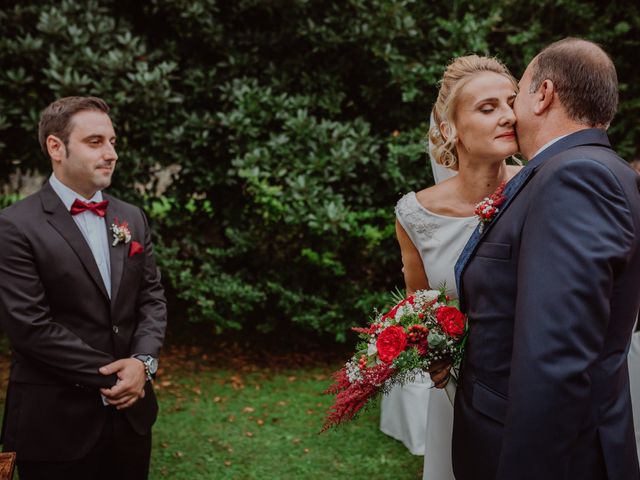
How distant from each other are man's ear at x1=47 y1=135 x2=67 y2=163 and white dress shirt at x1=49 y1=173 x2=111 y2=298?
0.35ft

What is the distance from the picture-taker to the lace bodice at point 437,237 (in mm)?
3072

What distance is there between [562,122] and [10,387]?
2995 mm

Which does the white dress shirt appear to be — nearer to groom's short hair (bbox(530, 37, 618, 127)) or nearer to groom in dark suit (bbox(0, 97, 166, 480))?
→ groom in dark suit (bbox(0, 97, 166, 480))

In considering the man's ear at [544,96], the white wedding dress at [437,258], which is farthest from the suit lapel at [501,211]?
the white wedding dress at [437,258]

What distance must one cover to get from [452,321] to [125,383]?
71.9 inches

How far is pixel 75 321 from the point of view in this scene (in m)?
3.28

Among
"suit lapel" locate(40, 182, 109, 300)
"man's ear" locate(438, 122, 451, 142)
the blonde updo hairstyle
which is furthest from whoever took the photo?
"suit lapel" locate(40, 182, 109, 300)

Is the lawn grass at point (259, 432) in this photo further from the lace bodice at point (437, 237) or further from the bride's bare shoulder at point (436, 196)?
the bride's bare shoulder at point (436, 196)

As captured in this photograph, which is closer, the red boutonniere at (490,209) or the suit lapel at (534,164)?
the suit lapel at (534,164)

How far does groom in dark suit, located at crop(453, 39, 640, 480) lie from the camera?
1666 millimetres

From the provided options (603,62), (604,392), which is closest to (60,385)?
(604,392)

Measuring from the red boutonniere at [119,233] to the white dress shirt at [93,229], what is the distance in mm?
43

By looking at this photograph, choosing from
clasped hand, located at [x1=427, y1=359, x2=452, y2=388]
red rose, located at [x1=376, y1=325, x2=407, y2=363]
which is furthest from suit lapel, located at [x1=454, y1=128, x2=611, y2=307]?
clasped hand, located at [x1=427, y1=359, x2=452, y2=388]

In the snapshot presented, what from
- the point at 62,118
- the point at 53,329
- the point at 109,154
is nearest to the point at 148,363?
the point at 53,329
